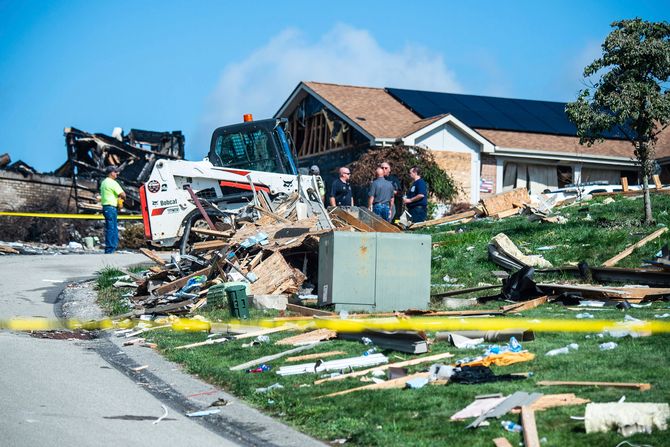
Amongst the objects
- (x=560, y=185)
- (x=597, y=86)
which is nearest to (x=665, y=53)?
(x=597, y=86)

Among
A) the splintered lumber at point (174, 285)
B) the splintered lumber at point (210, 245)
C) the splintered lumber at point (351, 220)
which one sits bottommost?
the splintered lumber at point (174, 285)

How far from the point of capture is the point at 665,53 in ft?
57.3

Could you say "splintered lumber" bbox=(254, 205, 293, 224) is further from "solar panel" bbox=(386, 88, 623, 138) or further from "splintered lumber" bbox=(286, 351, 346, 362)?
"solar panel" bbox=(386, 88, 623, 138)

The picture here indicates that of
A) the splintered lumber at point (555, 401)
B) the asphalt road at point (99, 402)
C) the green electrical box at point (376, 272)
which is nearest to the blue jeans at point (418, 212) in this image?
the green electrical box at point (376, 272)

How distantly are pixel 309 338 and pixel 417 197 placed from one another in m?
10.7

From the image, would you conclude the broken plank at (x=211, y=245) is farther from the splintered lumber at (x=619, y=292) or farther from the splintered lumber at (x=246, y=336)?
the splintered lumber at (x=619, y=292)

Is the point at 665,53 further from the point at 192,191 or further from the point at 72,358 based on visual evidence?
the point at 72,358

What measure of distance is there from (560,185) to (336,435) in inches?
1121

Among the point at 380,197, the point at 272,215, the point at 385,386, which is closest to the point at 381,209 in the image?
the point at 380,197

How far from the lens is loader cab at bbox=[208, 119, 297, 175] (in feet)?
65.9

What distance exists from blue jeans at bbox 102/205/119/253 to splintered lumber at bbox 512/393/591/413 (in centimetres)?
1714

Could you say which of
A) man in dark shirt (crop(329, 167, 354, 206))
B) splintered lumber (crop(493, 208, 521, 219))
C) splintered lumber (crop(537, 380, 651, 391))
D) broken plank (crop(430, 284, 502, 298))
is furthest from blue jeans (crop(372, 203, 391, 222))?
→ splintered lumber (crop(537, 380, 651, 391))

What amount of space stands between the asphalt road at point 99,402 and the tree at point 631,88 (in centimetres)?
1049

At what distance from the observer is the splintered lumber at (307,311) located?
11430mm
